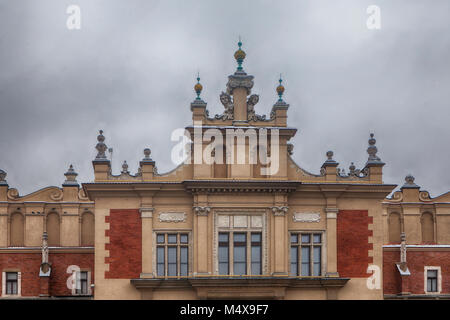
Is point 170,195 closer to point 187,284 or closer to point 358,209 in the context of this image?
point 187,284

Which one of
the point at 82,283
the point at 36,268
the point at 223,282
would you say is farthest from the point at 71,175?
the point at 223,282

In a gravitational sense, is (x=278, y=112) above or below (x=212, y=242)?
above

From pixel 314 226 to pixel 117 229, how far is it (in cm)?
980

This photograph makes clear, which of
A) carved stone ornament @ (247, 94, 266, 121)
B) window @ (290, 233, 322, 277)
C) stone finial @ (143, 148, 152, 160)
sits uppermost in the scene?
carved stone ornament @ (247, 94, 266, 121)

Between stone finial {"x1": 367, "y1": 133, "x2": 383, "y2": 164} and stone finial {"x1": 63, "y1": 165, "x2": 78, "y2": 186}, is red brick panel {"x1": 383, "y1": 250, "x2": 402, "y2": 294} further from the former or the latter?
stone finial {"x1": 63, "y1": 165, "x2": 78, "y2": 186}

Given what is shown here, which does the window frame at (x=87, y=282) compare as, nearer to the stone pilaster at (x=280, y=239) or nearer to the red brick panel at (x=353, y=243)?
the stone pilaster at (x=280, y=239)

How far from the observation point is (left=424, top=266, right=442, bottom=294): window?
46666mm

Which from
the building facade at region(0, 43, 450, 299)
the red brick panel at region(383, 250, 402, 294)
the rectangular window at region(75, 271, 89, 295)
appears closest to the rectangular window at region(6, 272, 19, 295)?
the rectangular window at region(75, 271, 89, 295)

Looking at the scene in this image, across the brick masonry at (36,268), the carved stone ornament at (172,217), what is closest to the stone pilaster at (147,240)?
the carved stone ornament at (172,217)

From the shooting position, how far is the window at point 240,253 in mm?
41656

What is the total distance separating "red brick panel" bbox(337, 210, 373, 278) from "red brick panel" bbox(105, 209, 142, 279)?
9997 millimetres

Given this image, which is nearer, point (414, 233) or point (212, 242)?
point (212, 242)

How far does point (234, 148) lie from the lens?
140 feet
